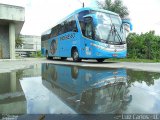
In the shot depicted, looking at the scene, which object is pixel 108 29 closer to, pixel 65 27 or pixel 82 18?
pixel 82 18

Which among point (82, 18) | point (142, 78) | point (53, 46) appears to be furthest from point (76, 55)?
point (142, 78)

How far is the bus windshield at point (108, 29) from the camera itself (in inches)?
553

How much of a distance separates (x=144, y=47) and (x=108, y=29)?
10.9 metres

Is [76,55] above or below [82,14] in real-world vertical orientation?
below

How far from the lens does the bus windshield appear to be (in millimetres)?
14039

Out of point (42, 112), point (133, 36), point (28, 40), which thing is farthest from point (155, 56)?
point (28, 40)

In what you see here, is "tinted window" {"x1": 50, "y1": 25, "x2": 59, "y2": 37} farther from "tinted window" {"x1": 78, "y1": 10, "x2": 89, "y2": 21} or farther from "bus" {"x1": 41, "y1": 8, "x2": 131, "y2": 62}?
"tinted window" {"x1": 78, "y1": 10, "x2": 89, "y2": 21}

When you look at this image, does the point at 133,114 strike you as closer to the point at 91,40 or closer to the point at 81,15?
the point at 91,40

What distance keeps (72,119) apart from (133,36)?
80.1 ft

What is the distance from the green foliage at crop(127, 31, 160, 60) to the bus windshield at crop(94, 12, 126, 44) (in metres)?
9.60

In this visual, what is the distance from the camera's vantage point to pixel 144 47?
23859mm

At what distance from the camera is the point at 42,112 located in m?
3.09

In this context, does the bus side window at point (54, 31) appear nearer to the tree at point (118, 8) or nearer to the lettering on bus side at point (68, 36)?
the lettering on bus side at point (68, 36)

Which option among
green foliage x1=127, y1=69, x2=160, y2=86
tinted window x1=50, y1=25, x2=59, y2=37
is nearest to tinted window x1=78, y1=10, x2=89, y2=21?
tinted window x1=50, y1=25, x2=59, y2=37
